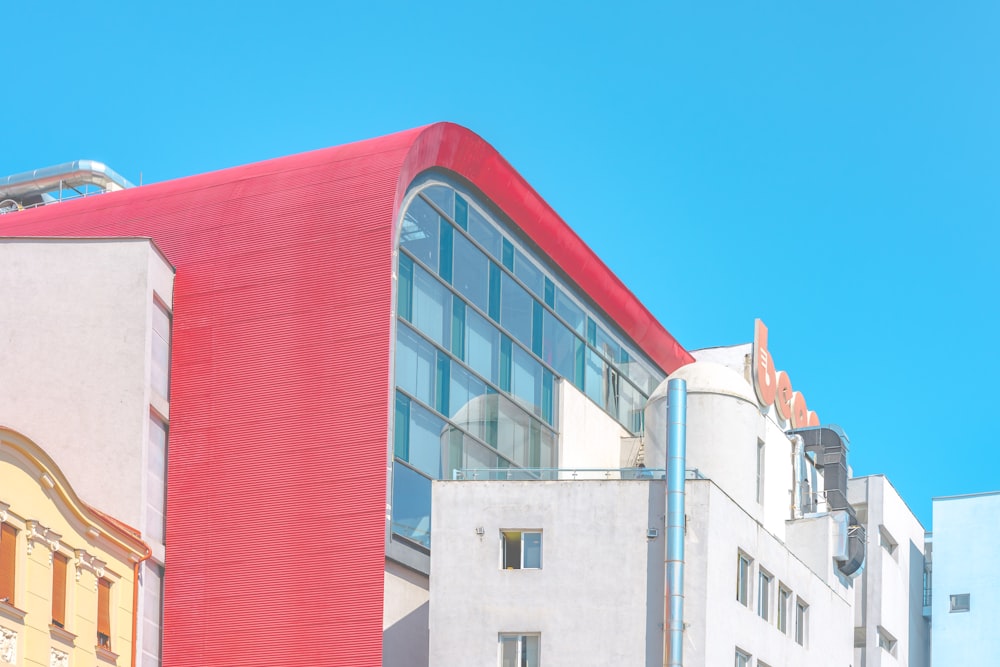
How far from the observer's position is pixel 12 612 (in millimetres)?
37031

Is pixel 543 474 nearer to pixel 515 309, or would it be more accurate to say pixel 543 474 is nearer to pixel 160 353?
pixel 515 309

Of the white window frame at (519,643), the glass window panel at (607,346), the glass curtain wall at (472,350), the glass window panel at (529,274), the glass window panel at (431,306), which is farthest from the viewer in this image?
the glass window panel at (607,346)

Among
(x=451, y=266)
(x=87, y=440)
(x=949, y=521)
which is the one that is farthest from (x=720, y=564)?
(x=949, y=521)

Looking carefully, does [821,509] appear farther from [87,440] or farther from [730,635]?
[87,440]

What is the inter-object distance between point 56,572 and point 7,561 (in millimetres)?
2338

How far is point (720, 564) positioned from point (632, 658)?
3.44 m

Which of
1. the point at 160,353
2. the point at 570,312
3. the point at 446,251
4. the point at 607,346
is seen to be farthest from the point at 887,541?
the point at 160,353

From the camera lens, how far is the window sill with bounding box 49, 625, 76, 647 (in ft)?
128

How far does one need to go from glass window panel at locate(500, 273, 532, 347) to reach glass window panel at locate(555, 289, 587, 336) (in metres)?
2.35

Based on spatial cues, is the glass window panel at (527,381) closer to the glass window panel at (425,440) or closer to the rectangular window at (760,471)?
the glass window panel at (425,440)

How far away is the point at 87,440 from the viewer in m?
45.4

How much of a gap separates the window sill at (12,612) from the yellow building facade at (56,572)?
0.8 inches

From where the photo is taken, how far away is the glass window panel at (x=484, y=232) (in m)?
52.0

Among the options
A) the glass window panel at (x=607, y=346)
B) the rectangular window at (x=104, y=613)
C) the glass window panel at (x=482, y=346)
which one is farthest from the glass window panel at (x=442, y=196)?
the rectangular window at (x=104, y=613)
